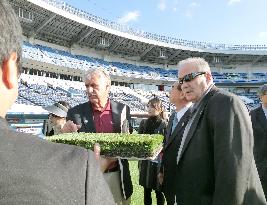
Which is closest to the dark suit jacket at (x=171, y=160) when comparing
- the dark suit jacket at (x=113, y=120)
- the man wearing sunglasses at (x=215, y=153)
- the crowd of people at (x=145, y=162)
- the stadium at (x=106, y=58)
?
the crowd of people at (x=145, y=162)

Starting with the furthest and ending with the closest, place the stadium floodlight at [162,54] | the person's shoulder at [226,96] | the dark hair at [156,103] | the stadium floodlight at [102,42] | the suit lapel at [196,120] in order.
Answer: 1. the stadium floodlight at [162,54]
2. the stadium floodlight at [102,42]
3. the dark hair at [156,103]
4. the suit lapel at [196,120]
5. the person's shoulder at [226,96]

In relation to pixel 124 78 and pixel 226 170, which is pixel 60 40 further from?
pixel 226 170

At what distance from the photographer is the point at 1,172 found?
94 centimetres

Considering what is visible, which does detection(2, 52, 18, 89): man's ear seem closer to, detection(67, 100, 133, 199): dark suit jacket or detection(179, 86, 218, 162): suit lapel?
detection(179, 86, 218, 162): suit lapel

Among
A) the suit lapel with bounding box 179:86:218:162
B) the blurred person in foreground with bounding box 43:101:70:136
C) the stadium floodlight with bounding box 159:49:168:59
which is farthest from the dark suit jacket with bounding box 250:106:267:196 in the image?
the stadium floodlight with bounding box 159:49:168:59

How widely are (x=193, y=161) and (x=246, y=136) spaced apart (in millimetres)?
463

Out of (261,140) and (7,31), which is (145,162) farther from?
(7,31)

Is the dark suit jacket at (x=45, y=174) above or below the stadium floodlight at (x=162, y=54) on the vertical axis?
below

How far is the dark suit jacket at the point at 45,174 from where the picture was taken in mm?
931

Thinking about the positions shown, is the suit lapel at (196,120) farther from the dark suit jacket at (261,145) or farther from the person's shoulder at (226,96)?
the dark suit jacket at (261,145)

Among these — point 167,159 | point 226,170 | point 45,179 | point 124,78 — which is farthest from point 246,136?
point 124,78

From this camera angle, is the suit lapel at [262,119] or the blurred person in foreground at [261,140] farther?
the suit lapel at [262,119]

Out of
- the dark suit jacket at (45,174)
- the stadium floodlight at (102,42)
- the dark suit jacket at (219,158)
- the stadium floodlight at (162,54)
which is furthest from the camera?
the stadium floodlight at (162,54)

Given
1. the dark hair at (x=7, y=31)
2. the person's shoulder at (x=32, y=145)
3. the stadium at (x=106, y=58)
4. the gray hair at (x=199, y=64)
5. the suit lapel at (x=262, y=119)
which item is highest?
the stadium at (x=106, y=58)
